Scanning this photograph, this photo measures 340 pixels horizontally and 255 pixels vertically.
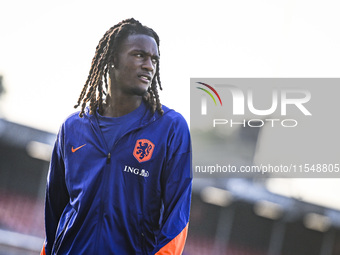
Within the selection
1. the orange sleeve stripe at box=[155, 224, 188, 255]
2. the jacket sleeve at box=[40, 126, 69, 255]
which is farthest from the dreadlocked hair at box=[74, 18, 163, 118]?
the orange sleeve stripe at box=[155, 224, 188, 255]

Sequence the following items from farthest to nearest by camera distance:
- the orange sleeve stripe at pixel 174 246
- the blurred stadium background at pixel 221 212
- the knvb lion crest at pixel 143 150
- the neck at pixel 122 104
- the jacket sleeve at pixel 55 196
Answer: the blurred stadium background at pixel 221 212 < the jacket sleeve at pixel 55 196 < the neck at pixel 122 104 < the knvb lion crest at pixel 143 150 < the orange sleeve stripe at pixel 174 246

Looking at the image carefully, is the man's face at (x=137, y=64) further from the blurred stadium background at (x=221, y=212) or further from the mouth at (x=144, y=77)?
the blurred stadium background at (x=221, y=212)

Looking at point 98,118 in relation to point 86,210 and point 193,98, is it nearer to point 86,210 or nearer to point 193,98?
point 86,210

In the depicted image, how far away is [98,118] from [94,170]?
301 millimetres

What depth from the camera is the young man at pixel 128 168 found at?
2.38 metres

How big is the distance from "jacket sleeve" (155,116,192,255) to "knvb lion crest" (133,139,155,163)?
90 millimetres

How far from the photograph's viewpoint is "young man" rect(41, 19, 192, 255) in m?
2.38

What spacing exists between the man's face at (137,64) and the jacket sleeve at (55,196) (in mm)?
500

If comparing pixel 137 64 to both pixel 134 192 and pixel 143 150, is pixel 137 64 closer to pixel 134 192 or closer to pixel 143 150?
pixel 143 150

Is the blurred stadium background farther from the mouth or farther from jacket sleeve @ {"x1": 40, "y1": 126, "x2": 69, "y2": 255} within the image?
the mouth

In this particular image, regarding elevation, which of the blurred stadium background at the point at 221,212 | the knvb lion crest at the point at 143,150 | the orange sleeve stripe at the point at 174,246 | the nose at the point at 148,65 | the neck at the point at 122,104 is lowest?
the blurred stadium background at the point at 221,212

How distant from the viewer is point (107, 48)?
2727 mm

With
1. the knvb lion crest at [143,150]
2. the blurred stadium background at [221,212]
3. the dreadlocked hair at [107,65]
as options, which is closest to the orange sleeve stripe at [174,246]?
the knvb lion crest at [143,150]

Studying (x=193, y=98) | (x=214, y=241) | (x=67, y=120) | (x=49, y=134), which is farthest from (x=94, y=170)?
(x=214, y=241)
